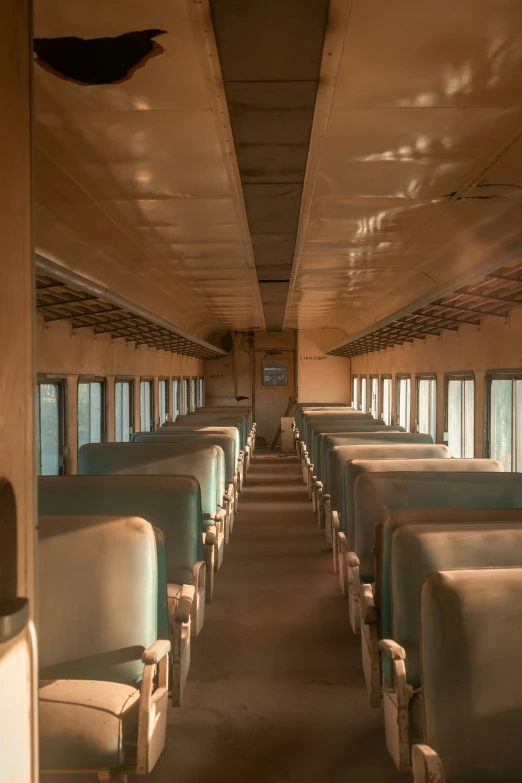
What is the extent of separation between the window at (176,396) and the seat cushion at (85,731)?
573 inches

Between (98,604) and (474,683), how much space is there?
5.42ft

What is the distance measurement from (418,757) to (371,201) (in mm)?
3872

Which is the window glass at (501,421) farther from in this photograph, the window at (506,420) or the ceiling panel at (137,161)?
the ceiling panel at (137,161)

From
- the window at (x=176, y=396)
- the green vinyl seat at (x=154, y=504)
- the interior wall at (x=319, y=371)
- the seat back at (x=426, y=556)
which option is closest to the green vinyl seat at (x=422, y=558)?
the seat back at (x=426, y=556)

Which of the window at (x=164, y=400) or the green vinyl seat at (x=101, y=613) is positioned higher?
the window at (x=164, y=400)

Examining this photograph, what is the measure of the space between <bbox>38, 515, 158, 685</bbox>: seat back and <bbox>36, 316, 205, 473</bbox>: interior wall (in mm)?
3978

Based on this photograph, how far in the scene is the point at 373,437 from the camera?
334 inches

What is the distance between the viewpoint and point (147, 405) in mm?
14250

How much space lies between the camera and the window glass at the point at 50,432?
8148 mm

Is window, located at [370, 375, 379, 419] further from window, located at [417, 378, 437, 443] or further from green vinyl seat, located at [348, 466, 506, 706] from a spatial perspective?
green vinyl seat, located at [348, 466, 506, 706]

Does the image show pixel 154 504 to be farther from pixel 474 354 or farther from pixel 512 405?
pixel 474 354

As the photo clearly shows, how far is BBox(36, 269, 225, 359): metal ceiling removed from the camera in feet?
19.1

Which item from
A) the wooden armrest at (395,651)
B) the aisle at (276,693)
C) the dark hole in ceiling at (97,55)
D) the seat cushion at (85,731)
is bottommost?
the aisle at (276,693)

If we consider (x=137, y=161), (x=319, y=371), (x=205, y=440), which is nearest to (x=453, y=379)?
(x=205, y=440)
